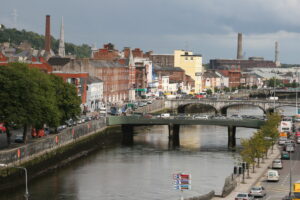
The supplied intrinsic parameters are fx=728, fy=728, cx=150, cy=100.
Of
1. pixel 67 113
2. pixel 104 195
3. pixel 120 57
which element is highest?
pixel 120 57

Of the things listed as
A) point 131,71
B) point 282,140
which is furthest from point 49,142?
point 131,71

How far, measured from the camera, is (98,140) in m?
89.9

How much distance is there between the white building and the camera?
11962 cm

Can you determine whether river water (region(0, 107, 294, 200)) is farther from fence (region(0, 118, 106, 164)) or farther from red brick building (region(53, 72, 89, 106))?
red brick building (region(53, 72, 89, 106))

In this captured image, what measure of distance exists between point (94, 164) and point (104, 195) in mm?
16685

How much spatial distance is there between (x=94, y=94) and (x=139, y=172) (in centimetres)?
5661

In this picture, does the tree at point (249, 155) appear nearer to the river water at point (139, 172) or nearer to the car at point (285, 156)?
the river water at point (139, 172)

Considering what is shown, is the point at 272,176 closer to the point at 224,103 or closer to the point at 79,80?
the point at 79,80

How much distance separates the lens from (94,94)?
407 feet

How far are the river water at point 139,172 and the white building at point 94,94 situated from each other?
79.0ft

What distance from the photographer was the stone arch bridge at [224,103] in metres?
128

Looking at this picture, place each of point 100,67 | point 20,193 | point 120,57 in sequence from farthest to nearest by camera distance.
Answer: point 120,57 < point 100,67 < point 20,193

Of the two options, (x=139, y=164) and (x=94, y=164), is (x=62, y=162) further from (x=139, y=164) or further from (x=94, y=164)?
(x=139, y=164)

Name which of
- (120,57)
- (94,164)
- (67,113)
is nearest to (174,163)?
(94,164)
